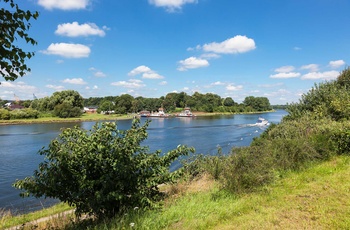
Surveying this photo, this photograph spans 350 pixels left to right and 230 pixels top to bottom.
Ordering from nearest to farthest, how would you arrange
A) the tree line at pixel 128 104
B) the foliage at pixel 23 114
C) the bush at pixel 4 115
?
the bush at pixel 4 115 → the foliage at pixel 23 114 → the tree line at pixel 128 104

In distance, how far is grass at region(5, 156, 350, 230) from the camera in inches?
164

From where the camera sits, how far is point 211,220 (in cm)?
443

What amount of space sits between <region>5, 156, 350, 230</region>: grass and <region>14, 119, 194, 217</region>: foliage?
1.33 ft

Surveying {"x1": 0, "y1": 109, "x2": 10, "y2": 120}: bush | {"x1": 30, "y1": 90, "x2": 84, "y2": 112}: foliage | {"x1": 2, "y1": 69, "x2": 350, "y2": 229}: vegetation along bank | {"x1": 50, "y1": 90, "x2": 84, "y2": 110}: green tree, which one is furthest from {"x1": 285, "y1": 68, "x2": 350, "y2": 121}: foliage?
{"x1": 50, "y1": 90, "x2": 84, "y2": 110}: green tree

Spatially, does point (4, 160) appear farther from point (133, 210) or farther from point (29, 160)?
point (133, 210)

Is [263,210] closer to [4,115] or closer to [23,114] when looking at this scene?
[4,115]

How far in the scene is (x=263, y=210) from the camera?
4.75m

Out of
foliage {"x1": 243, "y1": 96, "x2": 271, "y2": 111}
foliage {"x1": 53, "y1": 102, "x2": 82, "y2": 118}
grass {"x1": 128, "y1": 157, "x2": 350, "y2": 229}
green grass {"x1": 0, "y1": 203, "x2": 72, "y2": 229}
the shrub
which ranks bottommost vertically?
green grass {"x1": 0, "y1": 203, "x2": 72, "y2": 229}

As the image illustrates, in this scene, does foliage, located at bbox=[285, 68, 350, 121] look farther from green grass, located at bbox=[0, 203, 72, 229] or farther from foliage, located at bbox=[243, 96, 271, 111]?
foliage, located at bbox=[243, 96, 271, 111]

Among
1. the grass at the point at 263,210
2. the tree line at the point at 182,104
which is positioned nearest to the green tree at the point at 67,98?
the tree line at the point at 182,104

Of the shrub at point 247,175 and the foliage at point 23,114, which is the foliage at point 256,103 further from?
the shrub at point 247,175

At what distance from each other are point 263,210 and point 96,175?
3296 mm

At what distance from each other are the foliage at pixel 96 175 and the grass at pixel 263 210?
405 mm

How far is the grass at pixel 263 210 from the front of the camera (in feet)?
13.7
